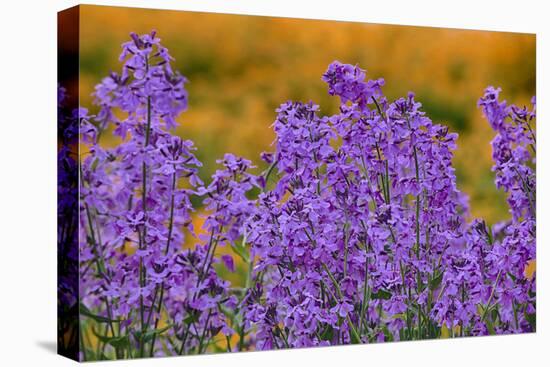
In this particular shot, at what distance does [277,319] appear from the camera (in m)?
5.57

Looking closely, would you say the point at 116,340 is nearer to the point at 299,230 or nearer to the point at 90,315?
the point at 90,315

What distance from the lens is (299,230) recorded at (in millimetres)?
5523

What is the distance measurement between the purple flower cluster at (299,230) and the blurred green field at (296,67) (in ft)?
0.22

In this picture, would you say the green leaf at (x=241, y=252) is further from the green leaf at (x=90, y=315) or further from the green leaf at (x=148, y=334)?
the green leaf at (x=90, y=315)

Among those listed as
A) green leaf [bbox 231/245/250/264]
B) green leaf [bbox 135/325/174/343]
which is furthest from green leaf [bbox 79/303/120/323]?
green leaf [bbox 231/245/250/264]

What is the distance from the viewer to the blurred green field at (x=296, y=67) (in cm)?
529

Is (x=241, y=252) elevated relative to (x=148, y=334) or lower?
elevated

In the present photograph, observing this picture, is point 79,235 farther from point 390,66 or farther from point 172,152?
point 390,66

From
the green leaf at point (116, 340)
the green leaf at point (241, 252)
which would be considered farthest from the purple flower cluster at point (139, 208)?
the green leaf at point (241, 252)

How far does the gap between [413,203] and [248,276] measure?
953mm

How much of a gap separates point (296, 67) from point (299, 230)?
82cm

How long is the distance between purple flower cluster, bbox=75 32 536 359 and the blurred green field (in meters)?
0.07

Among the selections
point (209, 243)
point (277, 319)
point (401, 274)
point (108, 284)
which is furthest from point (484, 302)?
point (108, 284)

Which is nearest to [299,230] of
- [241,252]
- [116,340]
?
[241,252]
